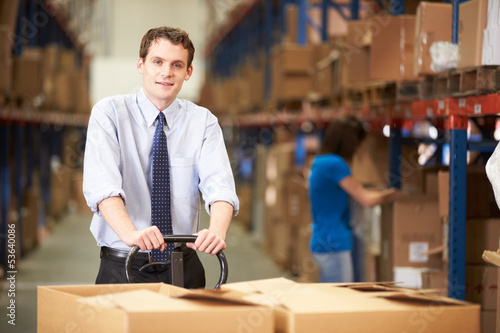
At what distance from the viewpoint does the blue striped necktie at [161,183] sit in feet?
9.54

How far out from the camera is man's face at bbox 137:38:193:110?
9.30ft

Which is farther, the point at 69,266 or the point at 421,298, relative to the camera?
the point at 69,266

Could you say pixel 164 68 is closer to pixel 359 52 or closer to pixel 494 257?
pixel 494 257

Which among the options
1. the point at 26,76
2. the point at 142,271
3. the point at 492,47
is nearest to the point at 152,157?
the point at 142,271

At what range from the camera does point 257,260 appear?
34.0 feet

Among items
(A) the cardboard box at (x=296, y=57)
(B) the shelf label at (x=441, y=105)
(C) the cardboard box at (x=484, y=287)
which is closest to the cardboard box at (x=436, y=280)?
(C) the cardboard box at (x=484, y=287)

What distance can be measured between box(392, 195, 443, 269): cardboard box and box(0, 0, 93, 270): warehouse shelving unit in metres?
4.46

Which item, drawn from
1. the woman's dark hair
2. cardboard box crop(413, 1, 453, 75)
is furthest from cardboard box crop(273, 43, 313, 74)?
cardboard box crop(413, 1, 453, 75)

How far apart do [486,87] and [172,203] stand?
66.6 inches

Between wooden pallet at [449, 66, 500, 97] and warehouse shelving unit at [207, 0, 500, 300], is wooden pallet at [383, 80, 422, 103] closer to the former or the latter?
warehouse shelving unit at [207, 0, 500, 300]

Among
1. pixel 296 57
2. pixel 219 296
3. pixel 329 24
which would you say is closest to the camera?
pixel 219 296

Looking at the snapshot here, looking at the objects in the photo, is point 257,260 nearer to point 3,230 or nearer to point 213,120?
point 3,230

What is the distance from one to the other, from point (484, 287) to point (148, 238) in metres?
2.41

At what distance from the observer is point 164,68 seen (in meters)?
2.83
